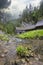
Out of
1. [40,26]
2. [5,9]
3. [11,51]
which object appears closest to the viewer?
[11,51]

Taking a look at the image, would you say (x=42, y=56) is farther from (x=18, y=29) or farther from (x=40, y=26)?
(x=18, y=29)

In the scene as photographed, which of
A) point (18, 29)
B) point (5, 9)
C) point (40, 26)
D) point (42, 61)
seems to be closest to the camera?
point (42, 61)

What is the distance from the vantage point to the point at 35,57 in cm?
821

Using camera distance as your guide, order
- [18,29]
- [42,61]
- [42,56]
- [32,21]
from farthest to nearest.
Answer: [32,21] < [18,29] < [42,56] < [42,61]

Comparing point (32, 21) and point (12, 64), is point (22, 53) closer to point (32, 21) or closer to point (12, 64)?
point (12, 64)

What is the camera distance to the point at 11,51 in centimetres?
916

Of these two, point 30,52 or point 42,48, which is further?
point 42,48

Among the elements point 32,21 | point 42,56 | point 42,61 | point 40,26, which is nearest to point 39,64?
point 42,61

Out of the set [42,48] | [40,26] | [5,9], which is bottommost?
[5,9]

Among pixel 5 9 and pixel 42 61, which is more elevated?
pixel 42 61

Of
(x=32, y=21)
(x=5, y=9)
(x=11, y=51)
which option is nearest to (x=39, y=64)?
(x=11, y=51)

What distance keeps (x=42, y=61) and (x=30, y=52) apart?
965 millimetres

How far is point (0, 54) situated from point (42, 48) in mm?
2542

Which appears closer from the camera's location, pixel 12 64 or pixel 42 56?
pixel 12 64
